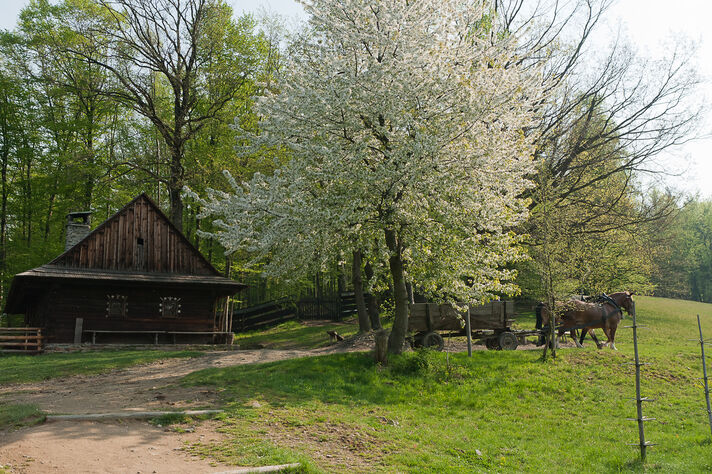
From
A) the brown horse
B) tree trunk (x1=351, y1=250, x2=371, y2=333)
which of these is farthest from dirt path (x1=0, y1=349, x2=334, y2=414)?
the brown horse

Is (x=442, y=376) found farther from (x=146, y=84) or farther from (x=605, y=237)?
(x=146, y=84)

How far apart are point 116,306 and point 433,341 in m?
15.4

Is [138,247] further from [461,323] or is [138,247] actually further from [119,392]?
[461,323]

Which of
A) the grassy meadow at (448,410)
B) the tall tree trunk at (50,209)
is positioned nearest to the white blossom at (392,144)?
the grassy meadow at (448,410)

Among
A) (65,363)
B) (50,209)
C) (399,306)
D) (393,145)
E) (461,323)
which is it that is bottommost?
(65,363)

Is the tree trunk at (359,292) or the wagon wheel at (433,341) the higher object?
the tree trunk at (359,292)

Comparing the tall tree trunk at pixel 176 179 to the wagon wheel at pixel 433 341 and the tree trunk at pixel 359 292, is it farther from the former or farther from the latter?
the wagon wheel at pixel 433 341

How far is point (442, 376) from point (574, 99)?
66.6ft

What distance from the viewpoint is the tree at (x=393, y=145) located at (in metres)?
13.5

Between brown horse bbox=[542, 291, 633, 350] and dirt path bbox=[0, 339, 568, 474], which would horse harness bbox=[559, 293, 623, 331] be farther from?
dirt path bbox=[0, 339, 568, 474]

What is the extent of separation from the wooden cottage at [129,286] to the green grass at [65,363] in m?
2.80

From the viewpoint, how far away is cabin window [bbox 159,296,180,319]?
24.2 metres

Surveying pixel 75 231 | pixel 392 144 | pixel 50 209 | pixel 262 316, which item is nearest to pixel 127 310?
pixel 75 231

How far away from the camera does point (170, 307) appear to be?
24422 mm
